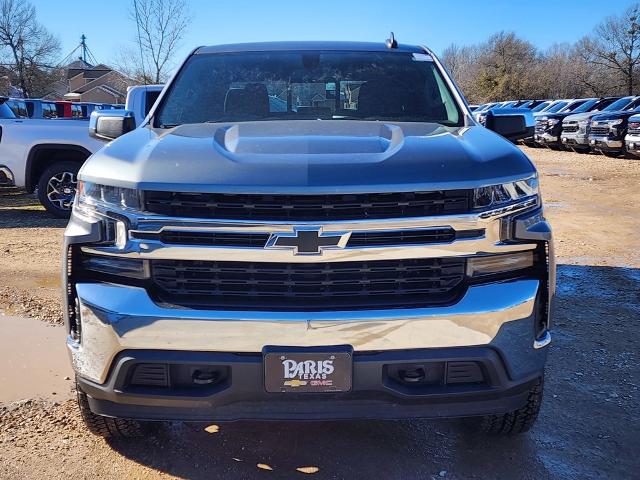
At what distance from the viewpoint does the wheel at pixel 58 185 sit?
870cm

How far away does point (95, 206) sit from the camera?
2396mm

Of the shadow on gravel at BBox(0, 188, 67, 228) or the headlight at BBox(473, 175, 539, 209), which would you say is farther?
the shadow on gravel at BBox(0, 188, 67, 228)

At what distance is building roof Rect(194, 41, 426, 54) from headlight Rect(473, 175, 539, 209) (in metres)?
1.86

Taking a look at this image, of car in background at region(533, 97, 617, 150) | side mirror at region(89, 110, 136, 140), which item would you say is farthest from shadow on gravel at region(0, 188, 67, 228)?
car in background at region(533, 97, 617, 150)

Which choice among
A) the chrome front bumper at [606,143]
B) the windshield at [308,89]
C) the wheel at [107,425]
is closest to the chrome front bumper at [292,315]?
the wheel at [107,425]

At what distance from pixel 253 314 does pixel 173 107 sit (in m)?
1.79

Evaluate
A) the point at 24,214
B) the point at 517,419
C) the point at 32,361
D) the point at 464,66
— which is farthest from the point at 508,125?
the point at 464,66

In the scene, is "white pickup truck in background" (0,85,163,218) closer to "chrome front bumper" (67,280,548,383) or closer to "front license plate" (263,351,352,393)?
"chrome front bumper" (67,280,548,383)

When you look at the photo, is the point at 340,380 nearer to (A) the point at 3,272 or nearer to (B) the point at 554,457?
(B) the point at 554,457

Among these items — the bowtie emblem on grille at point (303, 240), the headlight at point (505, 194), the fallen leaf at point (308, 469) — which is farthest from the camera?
the fallen leaf at point (308, 469)

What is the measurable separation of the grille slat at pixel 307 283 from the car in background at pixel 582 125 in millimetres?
19014

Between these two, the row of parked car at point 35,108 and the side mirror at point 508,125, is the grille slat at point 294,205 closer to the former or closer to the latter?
the side mirror at point 508,125

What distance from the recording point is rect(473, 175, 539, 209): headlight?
2.34m

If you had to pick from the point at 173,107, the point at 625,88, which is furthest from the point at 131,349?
the point at 625,88
